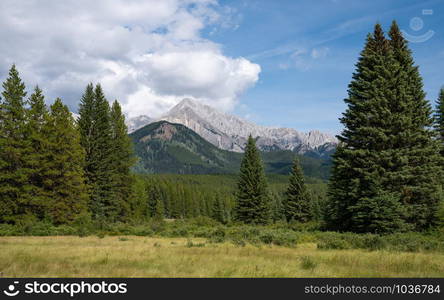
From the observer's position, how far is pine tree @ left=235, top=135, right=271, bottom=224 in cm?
5053

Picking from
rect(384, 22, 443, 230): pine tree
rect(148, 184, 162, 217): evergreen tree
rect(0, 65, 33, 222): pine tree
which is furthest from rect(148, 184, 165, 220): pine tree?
rect(384, 22, 443, 230): pine tree

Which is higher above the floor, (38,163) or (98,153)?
(98,153)

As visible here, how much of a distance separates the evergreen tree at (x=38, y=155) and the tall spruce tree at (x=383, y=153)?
85.9 ft

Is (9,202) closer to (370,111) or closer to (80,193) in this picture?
(80,193)

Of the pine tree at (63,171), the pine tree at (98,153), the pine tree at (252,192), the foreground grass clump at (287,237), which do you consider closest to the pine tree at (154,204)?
the pine tree at (252,192)

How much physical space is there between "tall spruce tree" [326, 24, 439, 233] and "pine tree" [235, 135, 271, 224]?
25233mm

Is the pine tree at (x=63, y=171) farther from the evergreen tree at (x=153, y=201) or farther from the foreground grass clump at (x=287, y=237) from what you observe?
the evergreen tree at (x=153, y=201)

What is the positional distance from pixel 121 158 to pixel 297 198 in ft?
94.9

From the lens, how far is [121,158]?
4378 centimetres

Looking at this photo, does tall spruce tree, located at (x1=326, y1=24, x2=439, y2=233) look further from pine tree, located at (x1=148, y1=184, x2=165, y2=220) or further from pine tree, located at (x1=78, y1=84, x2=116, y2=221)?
pine tree, located at (x1=148, y1=184, x2=165, y2=220)

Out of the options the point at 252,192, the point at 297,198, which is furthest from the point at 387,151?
the point at 297,198

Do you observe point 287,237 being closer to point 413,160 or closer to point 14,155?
point 413,160

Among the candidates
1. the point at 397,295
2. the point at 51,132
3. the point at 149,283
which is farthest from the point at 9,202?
the point at 397,295

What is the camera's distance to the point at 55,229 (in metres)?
26.4
